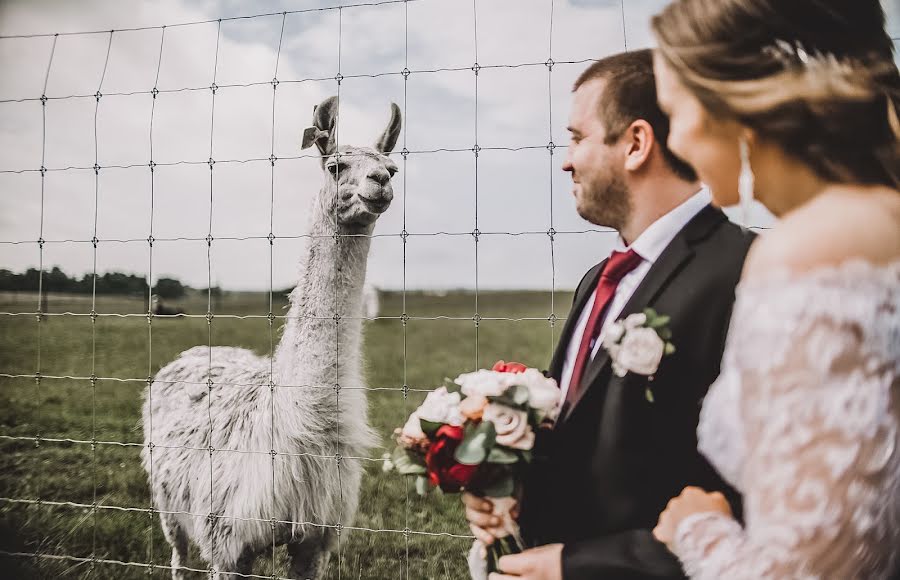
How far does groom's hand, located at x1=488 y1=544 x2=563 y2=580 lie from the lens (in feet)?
4.91

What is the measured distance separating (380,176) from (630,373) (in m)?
1.44

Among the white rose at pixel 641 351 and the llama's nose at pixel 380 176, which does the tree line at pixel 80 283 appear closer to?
the llama's nose at pixel 380 176

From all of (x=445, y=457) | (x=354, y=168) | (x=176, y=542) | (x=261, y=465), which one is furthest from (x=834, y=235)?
(x=176, y=542)

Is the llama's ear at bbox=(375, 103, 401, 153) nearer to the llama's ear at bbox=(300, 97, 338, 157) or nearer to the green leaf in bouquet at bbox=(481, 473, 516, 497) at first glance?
the llama's ear at bbox=(300, 97, 338, 157)

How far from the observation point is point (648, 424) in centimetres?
156

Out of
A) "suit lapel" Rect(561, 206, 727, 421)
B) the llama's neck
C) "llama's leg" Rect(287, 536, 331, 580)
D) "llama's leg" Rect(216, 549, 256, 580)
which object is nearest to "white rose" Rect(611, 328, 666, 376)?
"suit lapel" Rect(561, 206, 727, 421)

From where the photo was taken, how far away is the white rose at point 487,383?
1545mm

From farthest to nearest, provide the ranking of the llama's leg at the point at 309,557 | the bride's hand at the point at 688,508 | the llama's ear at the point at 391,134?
the llama's leg at the point at 309,557, the llama's ear at the point at 391,134, the bride's hand at the point at 688,508

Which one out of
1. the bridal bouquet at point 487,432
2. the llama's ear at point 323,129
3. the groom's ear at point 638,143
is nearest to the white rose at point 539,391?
the bridal bouquet at point 487,432

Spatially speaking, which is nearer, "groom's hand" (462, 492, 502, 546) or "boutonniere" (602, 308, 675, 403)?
"boutonniere" (602, 308, 675, 403)

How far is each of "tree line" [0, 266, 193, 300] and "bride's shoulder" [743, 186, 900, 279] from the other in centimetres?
368

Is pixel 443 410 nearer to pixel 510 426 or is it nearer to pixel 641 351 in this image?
pixel 510 426

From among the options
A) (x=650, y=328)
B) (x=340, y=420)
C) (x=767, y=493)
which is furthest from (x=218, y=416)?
(x=767, y=493)

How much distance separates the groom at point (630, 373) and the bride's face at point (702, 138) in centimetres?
26
